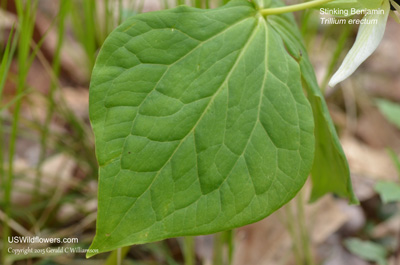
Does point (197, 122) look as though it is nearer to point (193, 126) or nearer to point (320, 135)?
point (193, 126)

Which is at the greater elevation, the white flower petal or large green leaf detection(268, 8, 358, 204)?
the white flower petal

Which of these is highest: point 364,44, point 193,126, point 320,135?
point 364,44

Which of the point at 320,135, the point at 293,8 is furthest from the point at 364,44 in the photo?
the point at 320,135

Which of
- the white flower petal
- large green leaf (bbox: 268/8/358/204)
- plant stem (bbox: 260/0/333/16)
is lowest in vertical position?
large green leaf (bbox: 268/8/358/204)

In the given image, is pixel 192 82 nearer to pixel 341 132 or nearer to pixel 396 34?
pixel 341 132

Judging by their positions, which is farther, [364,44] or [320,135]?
[320,135]
